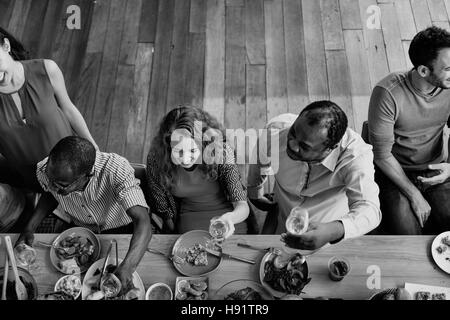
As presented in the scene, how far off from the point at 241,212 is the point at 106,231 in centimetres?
69

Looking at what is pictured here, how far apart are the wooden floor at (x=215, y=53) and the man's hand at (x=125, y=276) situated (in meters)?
1.50

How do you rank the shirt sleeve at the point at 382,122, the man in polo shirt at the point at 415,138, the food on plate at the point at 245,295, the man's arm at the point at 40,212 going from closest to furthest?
the food on plate at the point at 245,295 → the man's arm at the point at 40,212 → the man in polo shirt at the point at 415,138 → the shirt sleeve at the point at 382,122

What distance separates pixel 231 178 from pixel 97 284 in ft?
2.47

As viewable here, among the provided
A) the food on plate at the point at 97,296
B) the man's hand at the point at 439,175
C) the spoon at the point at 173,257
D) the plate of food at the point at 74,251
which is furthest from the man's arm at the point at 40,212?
the man's hand at the point at 439,175

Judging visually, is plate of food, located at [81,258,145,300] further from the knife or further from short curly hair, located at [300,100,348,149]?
short curly hair, located at [300,100,348,149]

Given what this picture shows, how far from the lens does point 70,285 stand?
5.54 feet

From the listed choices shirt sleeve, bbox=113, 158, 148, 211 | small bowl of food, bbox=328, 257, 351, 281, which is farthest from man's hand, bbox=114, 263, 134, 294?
small bowl of food, bbox=328, 257, 351, 281

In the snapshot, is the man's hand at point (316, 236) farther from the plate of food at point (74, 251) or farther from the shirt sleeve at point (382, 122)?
the plate of food at point (74, 251)

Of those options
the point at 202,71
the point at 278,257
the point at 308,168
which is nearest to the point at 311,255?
the point at 278,257

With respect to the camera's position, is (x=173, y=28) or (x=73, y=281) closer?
(x=73, y=281)

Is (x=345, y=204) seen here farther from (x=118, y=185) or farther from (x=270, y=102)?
(x=270, y=102)

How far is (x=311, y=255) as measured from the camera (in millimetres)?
1722

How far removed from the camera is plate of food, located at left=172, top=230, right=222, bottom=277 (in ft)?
5.75

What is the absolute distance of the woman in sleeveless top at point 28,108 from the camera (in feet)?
6.70
